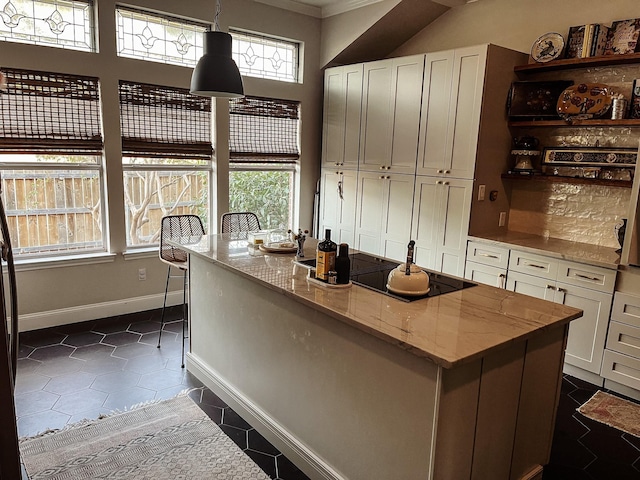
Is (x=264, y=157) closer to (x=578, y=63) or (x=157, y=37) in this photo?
(x=157, y=37)

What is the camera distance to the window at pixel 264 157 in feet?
15.7

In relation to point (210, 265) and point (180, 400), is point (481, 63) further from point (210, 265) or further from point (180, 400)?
point (180, 400)

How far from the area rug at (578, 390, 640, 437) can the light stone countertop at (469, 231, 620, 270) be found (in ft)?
2.82

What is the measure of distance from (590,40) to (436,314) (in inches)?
107

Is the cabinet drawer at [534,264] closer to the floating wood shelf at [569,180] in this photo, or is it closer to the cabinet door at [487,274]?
the cabinet door at [487,274]

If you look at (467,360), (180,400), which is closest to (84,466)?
(180,400)

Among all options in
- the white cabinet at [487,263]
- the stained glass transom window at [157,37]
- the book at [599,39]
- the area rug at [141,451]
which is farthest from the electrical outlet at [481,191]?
the stained glass transom window at [157,37]

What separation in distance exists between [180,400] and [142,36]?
3.09 meters

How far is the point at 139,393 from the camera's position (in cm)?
295

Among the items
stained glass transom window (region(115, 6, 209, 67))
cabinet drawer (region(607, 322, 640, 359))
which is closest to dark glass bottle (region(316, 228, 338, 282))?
cabinet drawer (region(607, 322, 640, 359))

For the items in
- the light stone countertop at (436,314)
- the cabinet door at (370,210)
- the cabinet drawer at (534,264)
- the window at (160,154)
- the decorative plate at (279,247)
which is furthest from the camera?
the cabinet door at (370,210)

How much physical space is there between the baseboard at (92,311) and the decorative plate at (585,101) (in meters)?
3.72

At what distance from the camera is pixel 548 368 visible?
2.06 m

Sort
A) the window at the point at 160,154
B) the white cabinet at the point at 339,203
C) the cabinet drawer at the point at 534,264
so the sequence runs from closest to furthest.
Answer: the cabinet drawer at the point at 534,264, the window at the point at 160,154, the white cabinet at the point at 339,203
